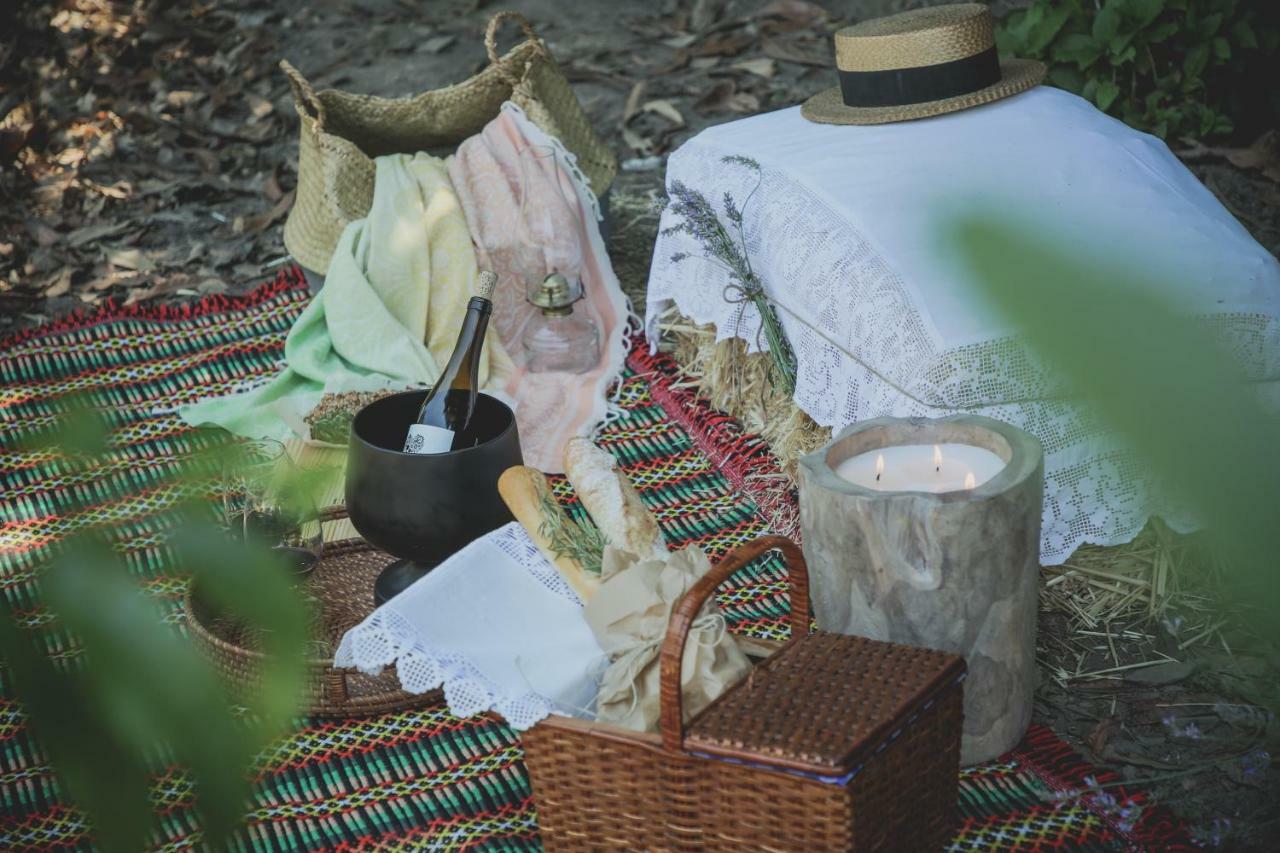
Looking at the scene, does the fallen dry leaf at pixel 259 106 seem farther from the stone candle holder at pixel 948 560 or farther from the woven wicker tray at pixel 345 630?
the stone candle holder at pixel 948 560

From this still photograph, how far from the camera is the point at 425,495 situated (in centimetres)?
154

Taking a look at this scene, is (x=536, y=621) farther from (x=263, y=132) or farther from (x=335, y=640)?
(x=263, y=132)

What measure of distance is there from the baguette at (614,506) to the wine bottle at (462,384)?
18cm

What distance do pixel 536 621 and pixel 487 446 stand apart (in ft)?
0.82

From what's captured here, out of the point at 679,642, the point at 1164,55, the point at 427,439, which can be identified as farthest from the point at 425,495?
the point at 1164,55

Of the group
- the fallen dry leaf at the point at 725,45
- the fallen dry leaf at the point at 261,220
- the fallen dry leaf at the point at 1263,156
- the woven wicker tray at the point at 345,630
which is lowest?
the woven wicker tray at the point at 345,630

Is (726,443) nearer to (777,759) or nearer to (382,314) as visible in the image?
(382,314)

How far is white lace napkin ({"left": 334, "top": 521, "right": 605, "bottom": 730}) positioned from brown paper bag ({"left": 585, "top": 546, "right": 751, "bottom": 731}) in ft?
0.13

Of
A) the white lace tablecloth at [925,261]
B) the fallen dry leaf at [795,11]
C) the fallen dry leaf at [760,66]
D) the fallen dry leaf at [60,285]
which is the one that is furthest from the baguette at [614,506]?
the fallen dry leaf at [795,11]

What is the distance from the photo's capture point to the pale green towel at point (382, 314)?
91.5 inches

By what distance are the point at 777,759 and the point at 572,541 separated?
0.45 m

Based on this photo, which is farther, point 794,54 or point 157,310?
point 794,54

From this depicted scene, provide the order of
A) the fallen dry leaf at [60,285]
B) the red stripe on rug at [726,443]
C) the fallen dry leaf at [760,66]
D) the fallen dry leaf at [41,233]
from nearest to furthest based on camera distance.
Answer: the red stripe on rug at [726,443], the fallen dry leaf at [60,285], the fallen dry leaf at [41,233], the fallen dry leaf at [760,66]

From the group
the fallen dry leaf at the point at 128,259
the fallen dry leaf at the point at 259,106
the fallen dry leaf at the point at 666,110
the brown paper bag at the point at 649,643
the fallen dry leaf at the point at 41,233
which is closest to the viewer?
the brown paper bag at the point at 649,643
